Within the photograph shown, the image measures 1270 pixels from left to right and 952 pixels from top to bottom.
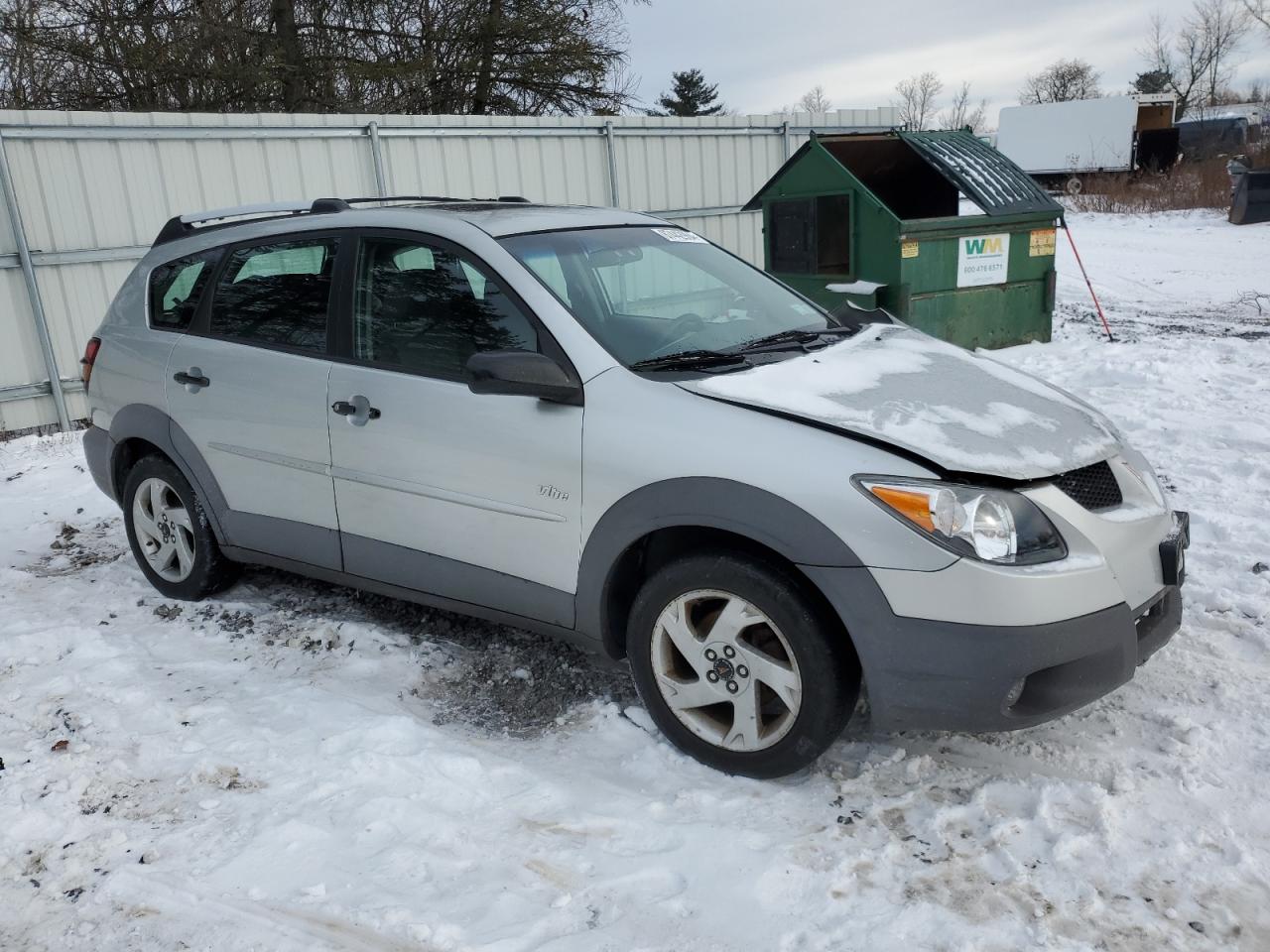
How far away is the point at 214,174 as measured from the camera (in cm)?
906

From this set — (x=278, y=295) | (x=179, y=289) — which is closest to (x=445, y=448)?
(x=278, y=295)

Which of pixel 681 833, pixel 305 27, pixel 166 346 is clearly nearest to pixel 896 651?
pixel 681 833

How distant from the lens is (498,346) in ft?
11.0

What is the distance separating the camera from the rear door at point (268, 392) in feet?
12.6

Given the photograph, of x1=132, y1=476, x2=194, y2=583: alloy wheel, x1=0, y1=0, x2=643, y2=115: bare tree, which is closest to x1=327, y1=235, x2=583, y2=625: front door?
x1=132, y1=476, x2=194, y2=583: alloy wheel

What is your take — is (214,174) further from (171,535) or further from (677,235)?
(677,235)

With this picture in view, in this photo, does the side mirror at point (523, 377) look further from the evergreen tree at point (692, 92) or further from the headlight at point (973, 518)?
the evergreen tree at point (692, 92)

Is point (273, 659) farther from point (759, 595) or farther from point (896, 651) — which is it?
point (896, 651)

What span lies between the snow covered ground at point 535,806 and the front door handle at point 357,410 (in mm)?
971

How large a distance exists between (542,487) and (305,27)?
47.3 ft

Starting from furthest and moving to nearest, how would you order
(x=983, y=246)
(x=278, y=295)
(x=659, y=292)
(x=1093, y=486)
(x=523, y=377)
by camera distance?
(x=983, y=246)
(x=278, y=295)
(x=659, y=292)
(x=523, y=377)
(x=1093, y=486)

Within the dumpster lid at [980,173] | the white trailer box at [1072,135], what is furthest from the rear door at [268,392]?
the white trailer box at [1072,135]

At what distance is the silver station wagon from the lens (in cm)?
267

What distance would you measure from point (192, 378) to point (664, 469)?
91.6 inches
